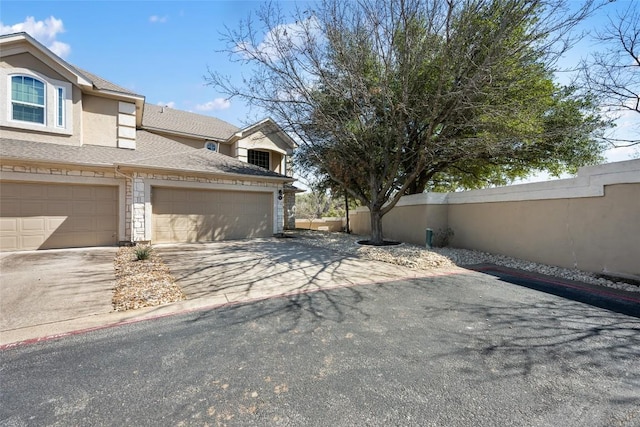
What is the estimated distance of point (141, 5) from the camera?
830cm

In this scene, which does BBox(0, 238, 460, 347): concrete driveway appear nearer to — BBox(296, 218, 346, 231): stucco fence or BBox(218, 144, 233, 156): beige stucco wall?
BBox(218, 144, 233, 156): beige stucco wall

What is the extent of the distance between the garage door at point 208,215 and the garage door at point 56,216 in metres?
1.54

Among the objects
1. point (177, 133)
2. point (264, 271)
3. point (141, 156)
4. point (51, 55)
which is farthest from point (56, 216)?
point (177, 133)

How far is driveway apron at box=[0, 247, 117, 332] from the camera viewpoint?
4213 mm

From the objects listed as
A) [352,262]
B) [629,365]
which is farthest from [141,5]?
[629,365]

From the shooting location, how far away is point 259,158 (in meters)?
19.3

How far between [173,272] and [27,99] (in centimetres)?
946

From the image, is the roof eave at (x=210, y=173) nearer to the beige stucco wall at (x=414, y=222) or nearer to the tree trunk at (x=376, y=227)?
the tree trunk at (x=376, y=227)

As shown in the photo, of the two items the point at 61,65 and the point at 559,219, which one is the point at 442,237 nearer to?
the point at 559,219

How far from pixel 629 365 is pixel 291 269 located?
19.2 feet

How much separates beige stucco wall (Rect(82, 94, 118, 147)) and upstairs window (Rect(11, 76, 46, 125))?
4.14 ft

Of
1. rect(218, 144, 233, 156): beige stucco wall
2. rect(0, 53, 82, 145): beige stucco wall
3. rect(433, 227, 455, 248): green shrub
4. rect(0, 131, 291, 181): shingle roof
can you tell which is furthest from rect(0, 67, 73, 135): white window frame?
rect(433, 227, 455, 248): green shrub

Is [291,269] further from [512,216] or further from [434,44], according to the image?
[434,44]

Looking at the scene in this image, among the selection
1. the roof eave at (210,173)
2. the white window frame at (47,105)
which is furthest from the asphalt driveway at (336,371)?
the white window frame at (47,105)
